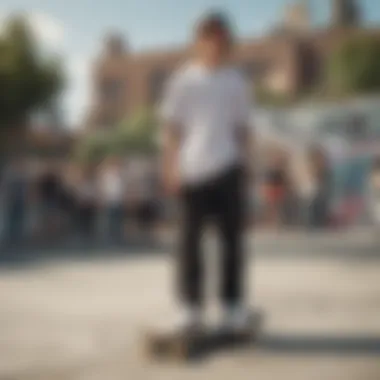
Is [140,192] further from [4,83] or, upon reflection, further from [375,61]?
[375,61]

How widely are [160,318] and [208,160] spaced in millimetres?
883

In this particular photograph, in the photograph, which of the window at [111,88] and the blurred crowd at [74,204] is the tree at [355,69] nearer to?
the window at [111,88]

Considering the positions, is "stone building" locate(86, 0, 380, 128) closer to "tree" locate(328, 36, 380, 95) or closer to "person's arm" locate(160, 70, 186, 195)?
"tree" locate(328, 36, 380, 95)

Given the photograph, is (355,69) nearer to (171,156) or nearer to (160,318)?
(160,318)

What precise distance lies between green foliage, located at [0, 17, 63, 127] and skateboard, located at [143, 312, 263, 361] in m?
10.5

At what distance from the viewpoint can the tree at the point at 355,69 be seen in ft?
76.1

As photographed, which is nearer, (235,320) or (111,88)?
(235,320)

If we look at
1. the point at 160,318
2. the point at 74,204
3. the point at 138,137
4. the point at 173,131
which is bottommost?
the point at 160,318

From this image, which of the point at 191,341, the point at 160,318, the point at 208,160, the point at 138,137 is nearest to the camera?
the point at 191,341

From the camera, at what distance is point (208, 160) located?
3.13 meters

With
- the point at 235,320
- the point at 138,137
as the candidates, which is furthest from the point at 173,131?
the point at 138,137

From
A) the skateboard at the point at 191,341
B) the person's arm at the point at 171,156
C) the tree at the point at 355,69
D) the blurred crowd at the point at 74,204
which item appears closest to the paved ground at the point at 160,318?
the skateboard at the point at 191,341

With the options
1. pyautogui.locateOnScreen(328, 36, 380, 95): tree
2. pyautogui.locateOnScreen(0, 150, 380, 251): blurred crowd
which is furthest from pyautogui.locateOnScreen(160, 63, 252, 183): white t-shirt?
pyautogui.locateOnScreen(328, 36, 380, 95): tree

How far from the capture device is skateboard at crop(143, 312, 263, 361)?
2.97 m
